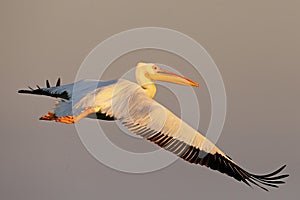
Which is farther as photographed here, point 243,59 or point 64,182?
point 64,182

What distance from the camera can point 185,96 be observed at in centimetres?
169

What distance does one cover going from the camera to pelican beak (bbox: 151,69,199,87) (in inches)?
64.7

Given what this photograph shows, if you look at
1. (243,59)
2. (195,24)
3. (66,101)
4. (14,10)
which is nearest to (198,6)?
(195,24)

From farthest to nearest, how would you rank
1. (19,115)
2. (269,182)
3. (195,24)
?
1. (19,115)
2. (195,24)
3. (269,182)

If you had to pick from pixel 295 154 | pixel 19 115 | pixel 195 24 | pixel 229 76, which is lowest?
pixel 19 115

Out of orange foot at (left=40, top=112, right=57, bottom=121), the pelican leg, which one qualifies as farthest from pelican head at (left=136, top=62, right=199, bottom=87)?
orange foot at (left=40, top=112, right=57, bottom=121)

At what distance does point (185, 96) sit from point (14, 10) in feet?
2.18

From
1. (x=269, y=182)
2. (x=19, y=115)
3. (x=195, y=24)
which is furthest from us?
(x=19, y=115)

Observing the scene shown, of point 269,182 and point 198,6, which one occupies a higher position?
point 198,6

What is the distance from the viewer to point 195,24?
173cm

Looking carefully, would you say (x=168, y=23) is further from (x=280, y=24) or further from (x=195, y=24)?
(x=280, y=24)

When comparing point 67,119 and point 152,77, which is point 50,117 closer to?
point 67,119

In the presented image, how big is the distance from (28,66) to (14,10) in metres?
0.20

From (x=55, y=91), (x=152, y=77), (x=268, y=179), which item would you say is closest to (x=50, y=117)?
(x=55, y=91)
